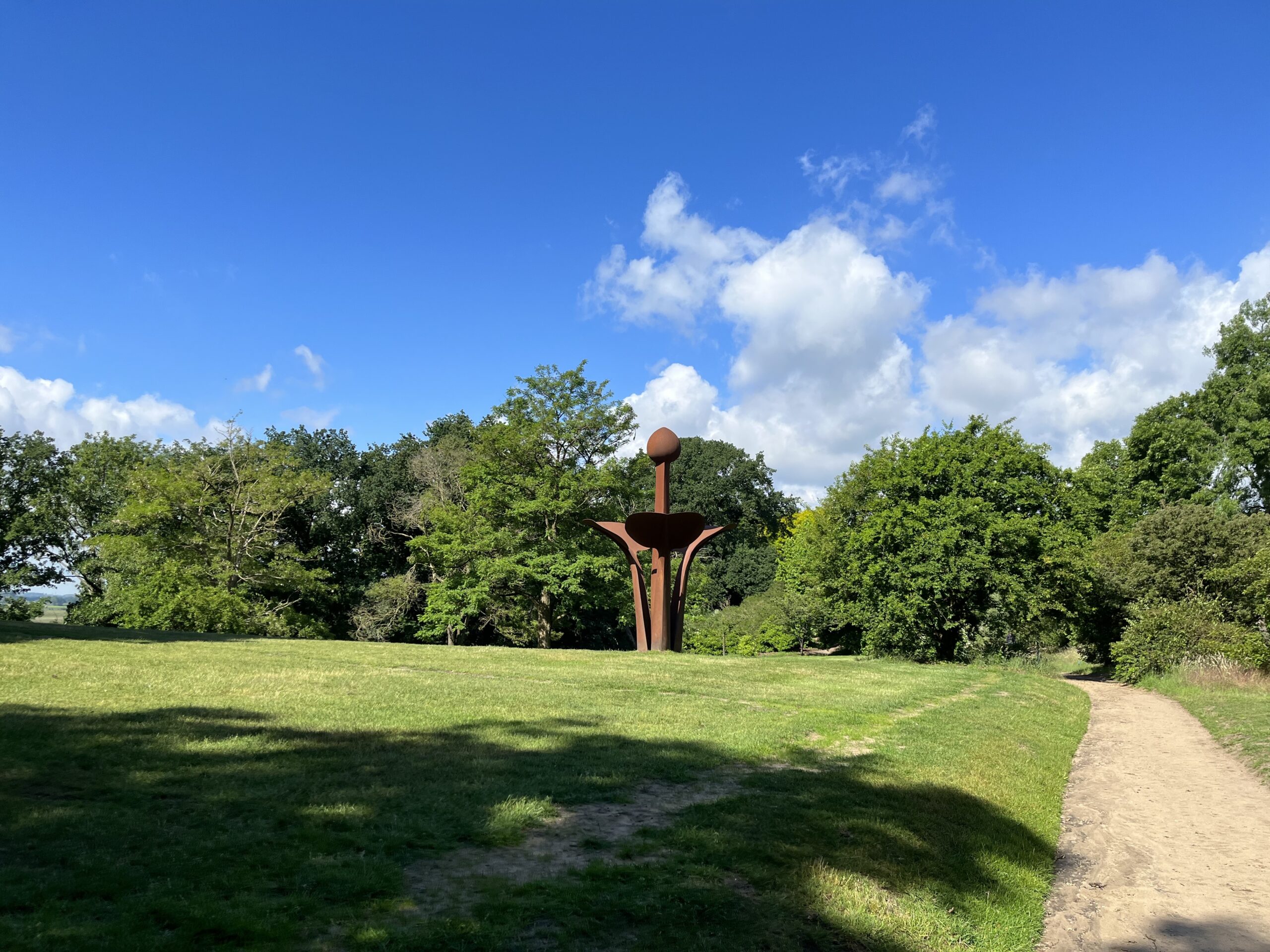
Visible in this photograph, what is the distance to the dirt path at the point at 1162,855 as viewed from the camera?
470cm

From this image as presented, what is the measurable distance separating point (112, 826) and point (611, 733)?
4844 mm

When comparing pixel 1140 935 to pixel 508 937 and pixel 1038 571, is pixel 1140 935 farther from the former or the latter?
pixel 1038 571

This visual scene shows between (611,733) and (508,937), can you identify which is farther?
(611,733)

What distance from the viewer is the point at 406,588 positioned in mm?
34031

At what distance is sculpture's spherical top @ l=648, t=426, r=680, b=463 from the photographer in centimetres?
2191

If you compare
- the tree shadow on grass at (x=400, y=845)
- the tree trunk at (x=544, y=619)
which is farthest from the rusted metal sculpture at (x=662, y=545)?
the tree shadow on grass at (x=400, y=845)

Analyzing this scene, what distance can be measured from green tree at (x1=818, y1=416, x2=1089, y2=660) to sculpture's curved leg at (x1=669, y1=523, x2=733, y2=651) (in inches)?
214

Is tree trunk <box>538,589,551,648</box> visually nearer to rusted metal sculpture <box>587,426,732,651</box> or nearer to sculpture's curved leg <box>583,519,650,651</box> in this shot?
sculpture's curved leg <box>583,519,650,651</box>

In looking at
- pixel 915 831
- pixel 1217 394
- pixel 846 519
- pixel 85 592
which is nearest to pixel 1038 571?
pixel 846 519

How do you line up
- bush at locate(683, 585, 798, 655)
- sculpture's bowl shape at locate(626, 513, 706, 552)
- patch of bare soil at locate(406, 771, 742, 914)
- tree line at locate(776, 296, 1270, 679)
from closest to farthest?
patch of bare soil at locate(406, 771, 742, 914) → tree line at locate(776, 296, 1270, 679) → sculpture's bowl shape at locate(626, 513, 706, 552) → bush at locate(683, 585, 798, 655)

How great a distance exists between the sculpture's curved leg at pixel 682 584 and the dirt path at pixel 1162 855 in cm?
1216

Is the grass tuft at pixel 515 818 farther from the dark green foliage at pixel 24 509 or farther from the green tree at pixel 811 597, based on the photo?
the dark green foliage at pixel 24 509

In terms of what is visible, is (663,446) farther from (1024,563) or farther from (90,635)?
(90,635)

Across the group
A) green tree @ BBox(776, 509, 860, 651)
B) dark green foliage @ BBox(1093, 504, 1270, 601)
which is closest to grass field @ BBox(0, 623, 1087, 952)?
dark green foliage @ BBox(1093, 504, 1270, 601)
